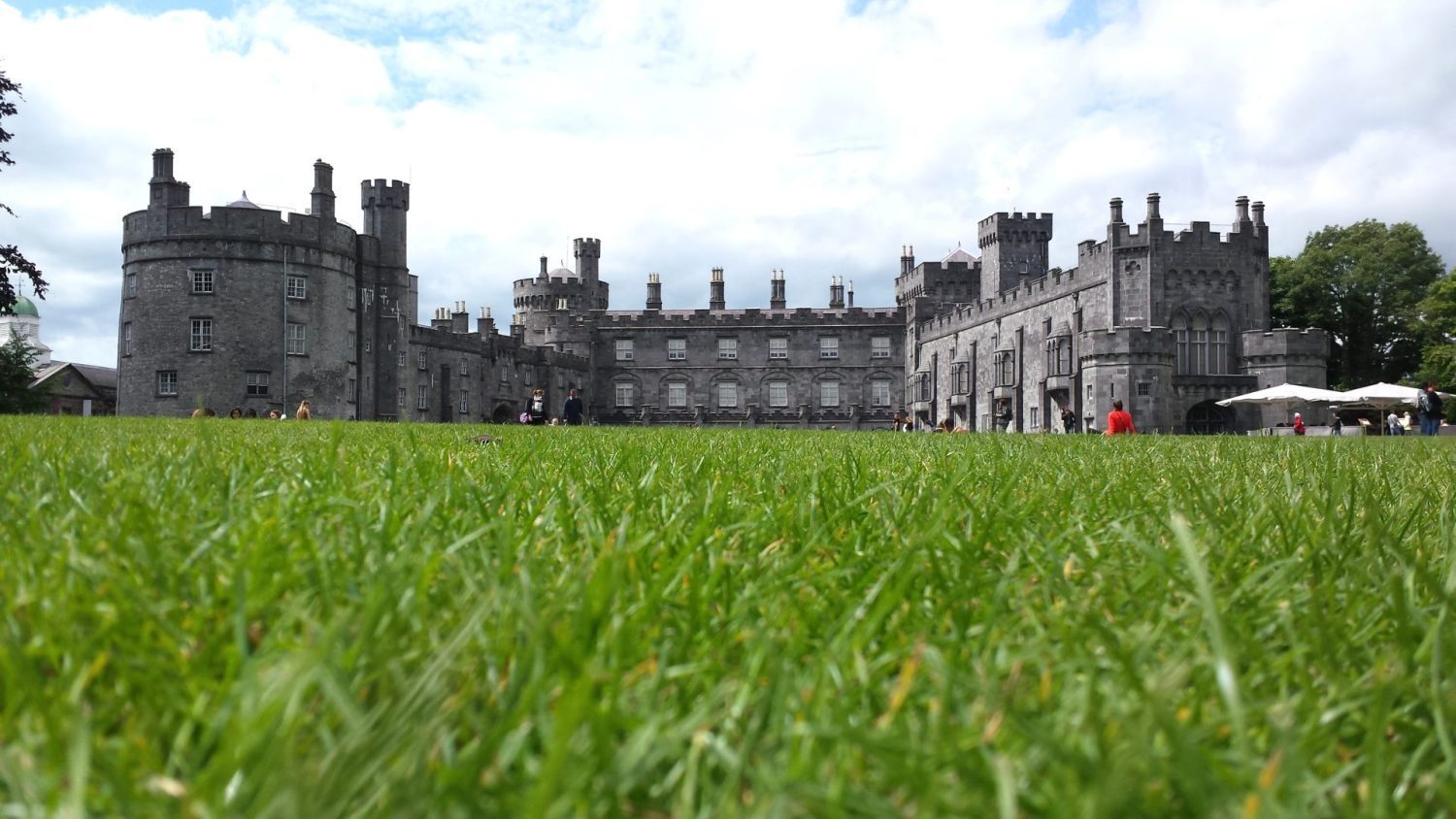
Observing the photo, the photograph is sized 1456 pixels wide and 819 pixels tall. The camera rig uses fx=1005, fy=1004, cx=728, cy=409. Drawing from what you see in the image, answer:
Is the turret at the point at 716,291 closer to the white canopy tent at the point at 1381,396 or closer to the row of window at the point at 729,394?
the row of window at the point at 729,394

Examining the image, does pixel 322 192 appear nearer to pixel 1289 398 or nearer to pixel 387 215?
pixel 387 215

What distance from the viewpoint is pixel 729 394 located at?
6956cm

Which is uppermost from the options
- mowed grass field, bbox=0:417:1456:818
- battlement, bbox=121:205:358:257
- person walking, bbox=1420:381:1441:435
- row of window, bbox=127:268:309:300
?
battlement, bbox=121:205:358:257

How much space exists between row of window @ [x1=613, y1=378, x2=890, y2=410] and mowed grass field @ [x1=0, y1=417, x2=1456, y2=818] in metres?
66.9

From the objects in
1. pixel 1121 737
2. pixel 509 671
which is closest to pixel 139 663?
pixel 509 671

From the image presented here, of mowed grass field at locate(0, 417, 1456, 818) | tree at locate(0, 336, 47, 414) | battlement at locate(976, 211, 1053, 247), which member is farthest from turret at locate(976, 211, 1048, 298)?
mowed grass field at locate(0, 417, 1456, 818)

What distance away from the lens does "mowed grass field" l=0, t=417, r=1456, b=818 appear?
2.67ft

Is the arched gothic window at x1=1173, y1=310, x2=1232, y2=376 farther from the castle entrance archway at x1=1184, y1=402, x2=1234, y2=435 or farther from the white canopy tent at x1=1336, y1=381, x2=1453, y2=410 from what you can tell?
the white canopy tent at x1=1336, y1=381, x2=1453, y2=410

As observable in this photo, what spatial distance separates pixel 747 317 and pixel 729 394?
548 centimetres

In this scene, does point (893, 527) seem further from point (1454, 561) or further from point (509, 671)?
point (509, 671)

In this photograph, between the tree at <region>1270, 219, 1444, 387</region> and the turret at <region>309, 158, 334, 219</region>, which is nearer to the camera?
the turret at <region>309, 158, 334, 219</region>

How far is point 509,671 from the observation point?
3.85ft

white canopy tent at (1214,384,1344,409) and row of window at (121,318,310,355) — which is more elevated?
row of window at (121,318,310,355)

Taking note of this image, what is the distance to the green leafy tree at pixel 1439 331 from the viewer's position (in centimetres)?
4459
